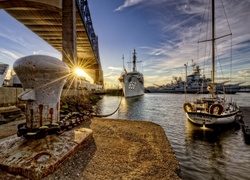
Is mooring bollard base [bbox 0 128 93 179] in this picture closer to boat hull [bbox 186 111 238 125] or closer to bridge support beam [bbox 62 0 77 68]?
boat hull [bbox 186 111 238 125]

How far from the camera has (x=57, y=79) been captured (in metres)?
2.52

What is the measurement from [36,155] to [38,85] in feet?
3.84

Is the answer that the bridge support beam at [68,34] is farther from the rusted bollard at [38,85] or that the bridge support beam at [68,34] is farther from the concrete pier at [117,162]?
the concrete pier at [117,162]

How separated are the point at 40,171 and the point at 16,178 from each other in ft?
1.01

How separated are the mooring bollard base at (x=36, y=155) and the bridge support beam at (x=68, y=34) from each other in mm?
12548

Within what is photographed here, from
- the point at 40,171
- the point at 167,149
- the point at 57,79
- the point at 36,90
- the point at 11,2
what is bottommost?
the point at 167,149

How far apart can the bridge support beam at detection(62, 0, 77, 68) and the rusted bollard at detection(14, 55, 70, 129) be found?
1210cm

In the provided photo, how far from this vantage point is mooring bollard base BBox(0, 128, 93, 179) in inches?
69.3

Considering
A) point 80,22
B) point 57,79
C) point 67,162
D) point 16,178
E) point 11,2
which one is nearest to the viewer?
point 16,178

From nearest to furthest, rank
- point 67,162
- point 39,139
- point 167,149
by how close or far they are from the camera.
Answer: point 67,162 < point 39,139 < point 167,149

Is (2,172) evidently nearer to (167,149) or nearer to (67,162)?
(67,162)

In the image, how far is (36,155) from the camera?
6.34ft

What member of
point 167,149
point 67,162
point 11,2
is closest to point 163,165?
point 167,149

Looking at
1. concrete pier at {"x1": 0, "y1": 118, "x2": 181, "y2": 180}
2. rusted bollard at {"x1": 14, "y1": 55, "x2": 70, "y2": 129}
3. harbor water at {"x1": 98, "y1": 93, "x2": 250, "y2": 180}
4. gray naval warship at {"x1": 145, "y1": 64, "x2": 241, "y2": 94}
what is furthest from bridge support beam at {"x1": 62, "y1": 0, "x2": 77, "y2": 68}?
gray naval warship at {"x1": 145, "y1": 64, "x2": 241, "y2": 94}
